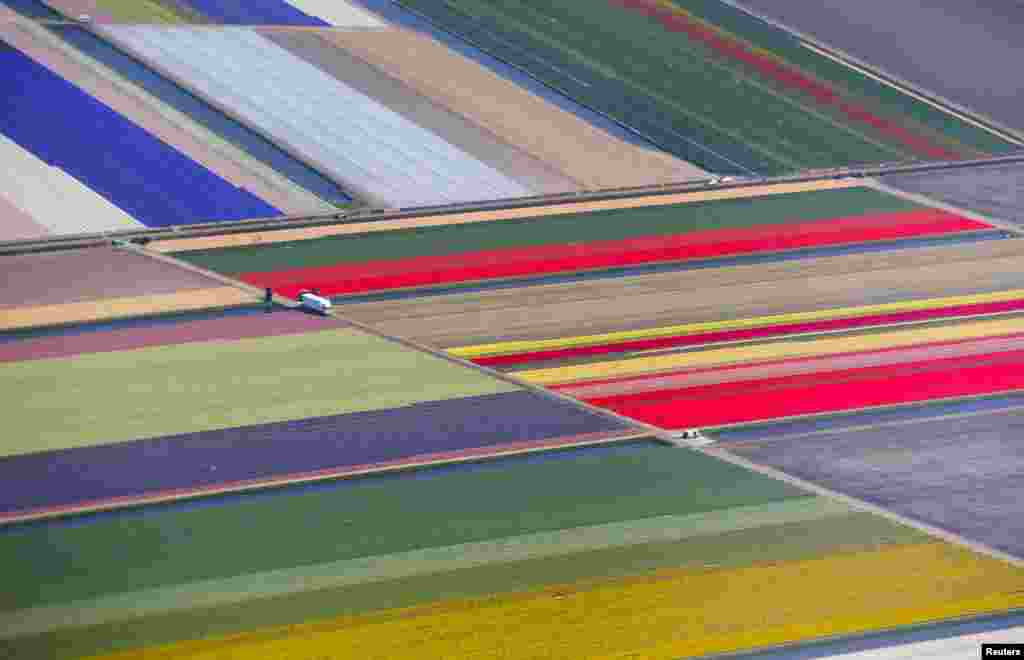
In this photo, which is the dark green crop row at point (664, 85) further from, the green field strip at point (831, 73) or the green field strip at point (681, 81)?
the green field strip at point (831, 73)

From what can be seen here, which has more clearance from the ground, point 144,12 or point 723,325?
point 144,12

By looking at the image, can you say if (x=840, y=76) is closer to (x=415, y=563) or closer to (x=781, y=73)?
(x=781, y=73)

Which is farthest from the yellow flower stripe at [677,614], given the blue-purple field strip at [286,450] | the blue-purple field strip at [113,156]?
the blue-purple field strip at [113,156]

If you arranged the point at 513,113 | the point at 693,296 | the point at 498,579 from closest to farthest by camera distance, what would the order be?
the point at 498,579 < the point at 693,296 < the point at 513,113

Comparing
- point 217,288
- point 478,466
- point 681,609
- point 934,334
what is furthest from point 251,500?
point 934,334

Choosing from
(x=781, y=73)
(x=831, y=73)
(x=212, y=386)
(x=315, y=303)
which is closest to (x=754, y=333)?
(x=315, y=303)
